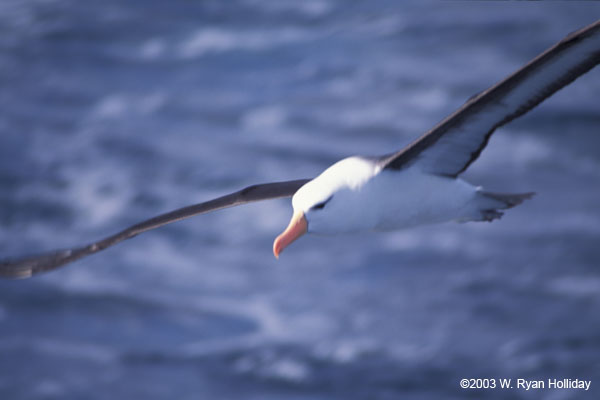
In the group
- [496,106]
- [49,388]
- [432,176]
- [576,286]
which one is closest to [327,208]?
[432,176]

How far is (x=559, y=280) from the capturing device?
26094 millimetres

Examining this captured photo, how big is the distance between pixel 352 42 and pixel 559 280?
13701 mm

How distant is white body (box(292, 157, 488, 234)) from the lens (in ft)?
18.5

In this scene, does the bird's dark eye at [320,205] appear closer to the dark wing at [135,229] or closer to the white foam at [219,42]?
the dark wing at [135,229]

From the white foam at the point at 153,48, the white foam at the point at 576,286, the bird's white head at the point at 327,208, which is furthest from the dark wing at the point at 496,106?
the white foam at the point at 153,48

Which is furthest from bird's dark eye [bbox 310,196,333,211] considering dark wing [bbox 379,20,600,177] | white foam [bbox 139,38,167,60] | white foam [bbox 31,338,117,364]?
white foam [bbox 139,38,167,60]

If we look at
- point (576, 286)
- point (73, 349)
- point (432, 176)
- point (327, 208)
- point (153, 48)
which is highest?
point (153, 48)

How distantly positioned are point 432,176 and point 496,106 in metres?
0.73

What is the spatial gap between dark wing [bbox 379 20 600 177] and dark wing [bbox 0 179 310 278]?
3.82 ft

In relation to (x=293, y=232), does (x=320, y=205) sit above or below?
above

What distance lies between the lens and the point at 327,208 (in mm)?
5637

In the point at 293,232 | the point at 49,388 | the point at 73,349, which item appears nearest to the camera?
the point at 293,232

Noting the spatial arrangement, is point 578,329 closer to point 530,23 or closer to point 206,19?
point 530,23

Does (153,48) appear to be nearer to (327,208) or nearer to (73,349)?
(73,349)
